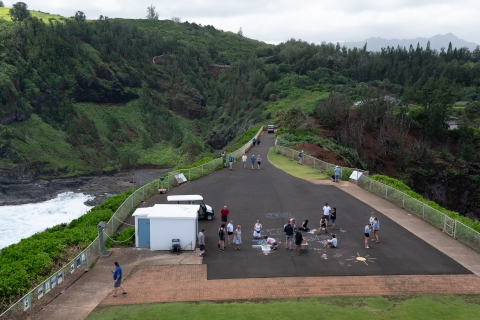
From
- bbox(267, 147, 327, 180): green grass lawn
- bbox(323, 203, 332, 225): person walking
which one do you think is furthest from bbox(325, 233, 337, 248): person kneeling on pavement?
bbox(267, 147, 327, 180): green grass lawn

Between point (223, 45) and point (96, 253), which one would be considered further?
point (223, 45)

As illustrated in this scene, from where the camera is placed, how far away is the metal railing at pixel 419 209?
20080 millimetres

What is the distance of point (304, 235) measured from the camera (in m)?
21.2

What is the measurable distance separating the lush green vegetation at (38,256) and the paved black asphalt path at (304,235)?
18.1ft

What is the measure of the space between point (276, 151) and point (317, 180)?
12484 mm

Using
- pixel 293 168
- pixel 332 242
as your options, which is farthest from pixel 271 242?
pixel 293 168

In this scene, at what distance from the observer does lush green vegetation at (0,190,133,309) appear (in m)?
15.2

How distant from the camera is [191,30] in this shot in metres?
167

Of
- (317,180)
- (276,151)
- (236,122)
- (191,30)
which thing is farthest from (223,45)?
(317,180)

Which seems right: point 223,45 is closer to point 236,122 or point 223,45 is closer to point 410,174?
point 236,122

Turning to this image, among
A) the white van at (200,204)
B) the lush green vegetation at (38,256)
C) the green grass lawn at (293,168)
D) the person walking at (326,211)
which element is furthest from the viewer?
the green grass lawn at (293,168)

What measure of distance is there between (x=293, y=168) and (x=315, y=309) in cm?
2353

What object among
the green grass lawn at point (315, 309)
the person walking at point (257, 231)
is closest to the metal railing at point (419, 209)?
the green grass lawn at point (315, 309)

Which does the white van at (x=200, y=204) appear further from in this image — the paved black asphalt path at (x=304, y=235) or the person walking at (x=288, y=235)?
the person walking at (x=288, y=235)
